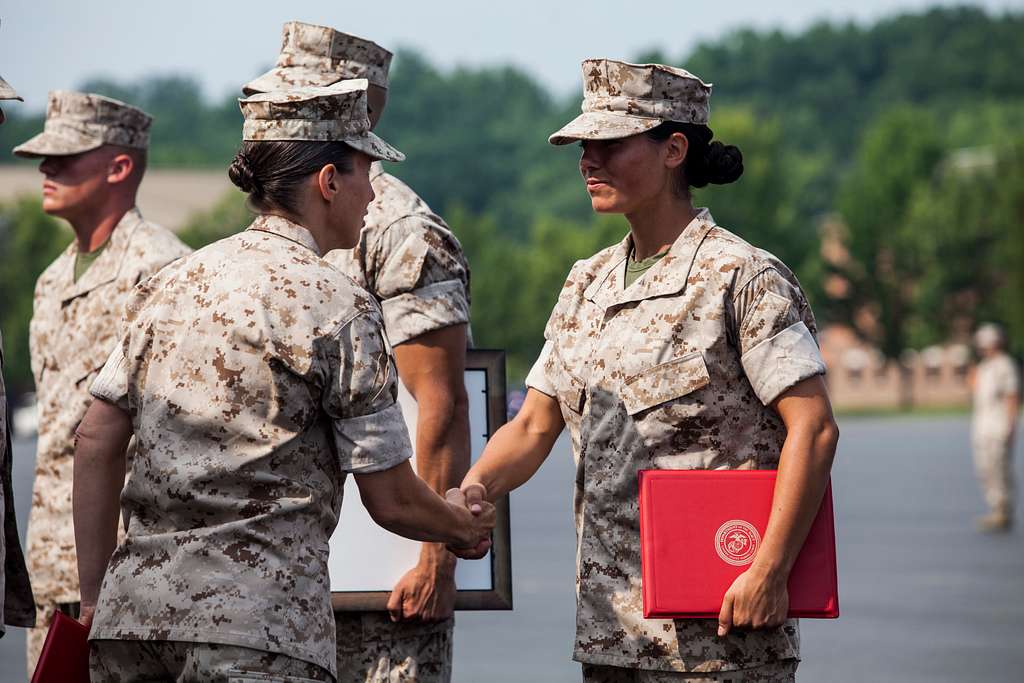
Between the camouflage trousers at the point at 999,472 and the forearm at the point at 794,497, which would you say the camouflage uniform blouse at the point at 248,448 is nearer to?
the forearm at the point at 794,497

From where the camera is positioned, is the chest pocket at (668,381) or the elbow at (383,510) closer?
the elbow at (383,510)

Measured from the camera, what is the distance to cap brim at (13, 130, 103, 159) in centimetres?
595

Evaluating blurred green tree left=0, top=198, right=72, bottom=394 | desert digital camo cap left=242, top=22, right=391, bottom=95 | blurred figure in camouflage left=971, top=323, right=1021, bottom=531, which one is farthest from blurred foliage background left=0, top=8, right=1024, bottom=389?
desert digital camo cap left=242, top=22, right=391, bottom=95

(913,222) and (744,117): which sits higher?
(744,117)

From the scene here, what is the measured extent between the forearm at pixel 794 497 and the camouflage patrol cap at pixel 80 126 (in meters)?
3.21

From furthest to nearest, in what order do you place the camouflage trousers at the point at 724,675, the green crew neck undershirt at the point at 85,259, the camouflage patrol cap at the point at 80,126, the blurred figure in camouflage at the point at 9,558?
1. the camouflage patrol cap at the point at 80,126
2. the green crew neck undershirt at the point at 85,259
3. the blurred figure in camouflage at the point at 9,558
4. the camouflage trousers at the point at 724,675

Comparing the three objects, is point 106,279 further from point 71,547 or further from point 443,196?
point 443,196

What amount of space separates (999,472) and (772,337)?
13706mm

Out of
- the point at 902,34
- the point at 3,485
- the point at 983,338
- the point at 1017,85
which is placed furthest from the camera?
the point at 902,34

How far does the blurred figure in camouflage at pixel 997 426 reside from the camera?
1681cm

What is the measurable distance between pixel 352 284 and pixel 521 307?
231ft

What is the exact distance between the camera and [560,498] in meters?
23.0

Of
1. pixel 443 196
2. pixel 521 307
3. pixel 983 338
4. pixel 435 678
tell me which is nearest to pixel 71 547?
pixel 435 678

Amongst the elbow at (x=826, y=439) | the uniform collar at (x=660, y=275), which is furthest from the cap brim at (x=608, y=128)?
the elbow at (x=826, y=439)
